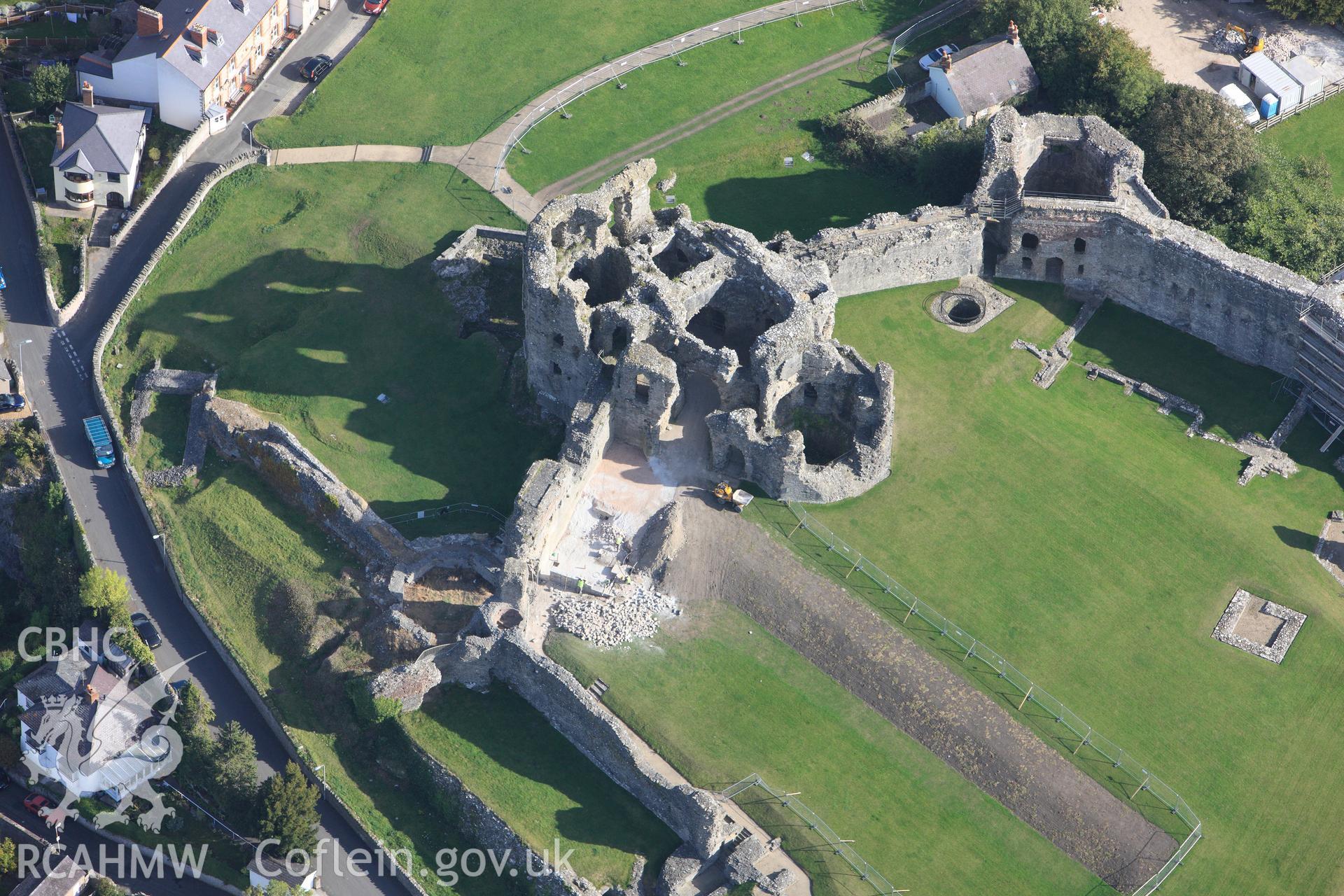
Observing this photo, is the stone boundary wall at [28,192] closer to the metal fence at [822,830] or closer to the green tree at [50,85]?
the green tree at [50,85]

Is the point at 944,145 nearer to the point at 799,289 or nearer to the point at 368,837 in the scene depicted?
the point at 799,289

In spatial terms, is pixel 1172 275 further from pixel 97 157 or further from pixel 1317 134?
pixel 97 157

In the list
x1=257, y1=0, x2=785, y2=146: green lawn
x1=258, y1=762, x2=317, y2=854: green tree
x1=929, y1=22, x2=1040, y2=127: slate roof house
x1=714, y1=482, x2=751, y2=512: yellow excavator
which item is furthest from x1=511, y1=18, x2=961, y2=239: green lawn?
x1=258, y1=762, x2=317, y2=854: green tree

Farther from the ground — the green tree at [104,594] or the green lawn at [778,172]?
the green lawn at [778,172]

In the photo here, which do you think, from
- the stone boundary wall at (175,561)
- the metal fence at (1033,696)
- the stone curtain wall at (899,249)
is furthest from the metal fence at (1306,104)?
the stone boundary wall at (175,561)

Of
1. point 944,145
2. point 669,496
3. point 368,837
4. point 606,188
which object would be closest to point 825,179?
point 944,145

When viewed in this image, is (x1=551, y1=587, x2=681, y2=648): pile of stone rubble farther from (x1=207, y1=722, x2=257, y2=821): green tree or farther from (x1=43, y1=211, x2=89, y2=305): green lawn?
(x1=43, y1=211, x2=89, y2=305): green lawn

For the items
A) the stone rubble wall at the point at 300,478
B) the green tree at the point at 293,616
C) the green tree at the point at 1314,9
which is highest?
the green tree at the point at 1314,9
